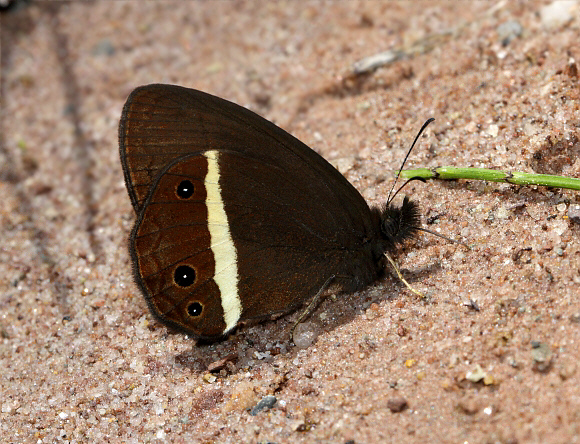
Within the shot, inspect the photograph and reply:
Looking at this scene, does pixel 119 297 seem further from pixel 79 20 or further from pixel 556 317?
pixel 79 20

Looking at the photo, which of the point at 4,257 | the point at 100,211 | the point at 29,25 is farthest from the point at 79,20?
the point at 4,257

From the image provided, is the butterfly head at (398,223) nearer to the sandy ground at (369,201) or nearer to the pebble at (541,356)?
the sandy ground at (369,201)

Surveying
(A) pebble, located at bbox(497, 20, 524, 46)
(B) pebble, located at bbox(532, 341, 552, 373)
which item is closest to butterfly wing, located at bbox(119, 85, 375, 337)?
(B) pebble, located at bbox(532, 341, 552, 373)

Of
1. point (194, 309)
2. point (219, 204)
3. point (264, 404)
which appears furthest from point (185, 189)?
point (264, 404)

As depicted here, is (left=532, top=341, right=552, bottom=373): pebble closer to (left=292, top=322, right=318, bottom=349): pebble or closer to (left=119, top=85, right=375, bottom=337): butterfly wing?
(left=119, top=85, right=375, bottom=337): butterfly wing

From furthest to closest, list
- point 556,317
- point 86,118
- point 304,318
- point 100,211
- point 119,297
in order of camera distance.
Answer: point 86,118
point 100,211
point 119,297
point 304,318
point 556,317
